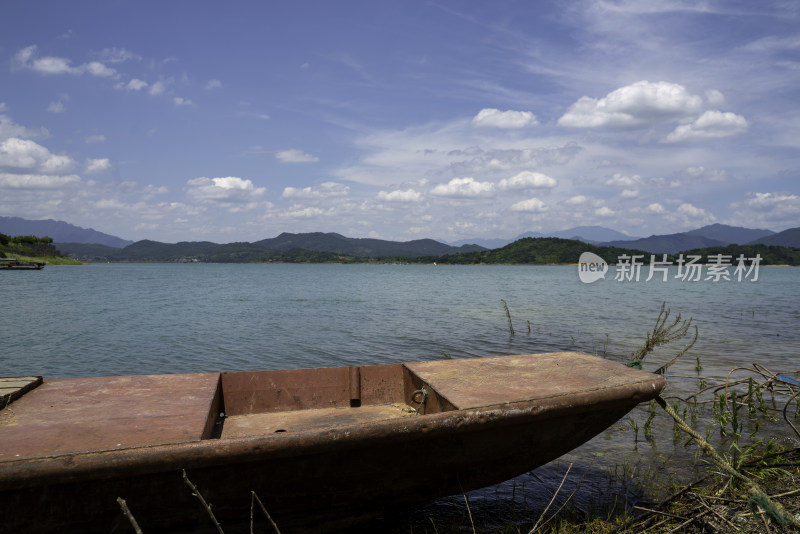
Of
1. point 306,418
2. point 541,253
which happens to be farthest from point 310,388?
point 541,253

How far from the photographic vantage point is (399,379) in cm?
594

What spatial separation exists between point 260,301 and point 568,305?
21.0 metres

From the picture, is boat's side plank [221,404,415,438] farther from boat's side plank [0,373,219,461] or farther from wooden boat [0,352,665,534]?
boat's side plank [0,373,219,461]

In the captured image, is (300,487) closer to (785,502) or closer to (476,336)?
(785,502)

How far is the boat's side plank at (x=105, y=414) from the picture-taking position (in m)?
3.34

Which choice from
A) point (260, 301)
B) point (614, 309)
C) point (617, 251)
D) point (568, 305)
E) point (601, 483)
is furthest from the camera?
point (617, 251)

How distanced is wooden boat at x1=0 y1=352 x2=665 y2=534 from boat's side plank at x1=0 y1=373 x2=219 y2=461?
2cm

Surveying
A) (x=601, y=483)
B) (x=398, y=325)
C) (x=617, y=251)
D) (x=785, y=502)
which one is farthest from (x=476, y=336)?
(x=617, y=251)

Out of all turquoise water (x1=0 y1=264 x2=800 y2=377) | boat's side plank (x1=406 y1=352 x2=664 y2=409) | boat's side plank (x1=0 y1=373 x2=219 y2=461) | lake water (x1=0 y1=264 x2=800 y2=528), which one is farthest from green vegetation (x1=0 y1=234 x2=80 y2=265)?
boat's side plank (x1=406 y1=352 x2=664 y2=409)

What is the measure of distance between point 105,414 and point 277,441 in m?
1.69

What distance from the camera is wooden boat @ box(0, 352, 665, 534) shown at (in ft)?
10.4

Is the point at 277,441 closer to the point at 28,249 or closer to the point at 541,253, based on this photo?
the point at 28,249

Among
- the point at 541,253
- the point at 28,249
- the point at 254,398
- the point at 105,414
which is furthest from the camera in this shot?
the point at 541,253

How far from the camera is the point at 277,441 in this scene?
334 cm
